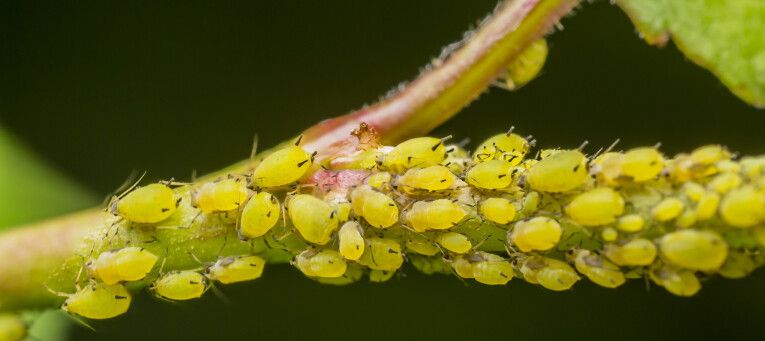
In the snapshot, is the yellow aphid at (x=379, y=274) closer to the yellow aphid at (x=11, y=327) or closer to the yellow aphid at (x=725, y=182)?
the yellow aphid at (x=725, y=182)

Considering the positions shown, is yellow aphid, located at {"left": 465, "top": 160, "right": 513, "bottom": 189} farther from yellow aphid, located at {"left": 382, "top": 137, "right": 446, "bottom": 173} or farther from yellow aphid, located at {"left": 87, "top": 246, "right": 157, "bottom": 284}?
yellow aphid, located at {"left": 87, "top": 246, "right": 157, "bottom": 284}

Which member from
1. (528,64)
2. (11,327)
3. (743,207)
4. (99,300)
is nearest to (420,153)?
(528,64)

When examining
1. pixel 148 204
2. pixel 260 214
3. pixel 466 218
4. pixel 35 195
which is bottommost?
pixel 466 218

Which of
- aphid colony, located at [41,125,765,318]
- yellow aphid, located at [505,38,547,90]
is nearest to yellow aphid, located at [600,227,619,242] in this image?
aphid colony, located at [41,125,765,318]

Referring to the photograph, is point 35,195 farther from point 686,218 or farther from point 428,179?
point 686,218

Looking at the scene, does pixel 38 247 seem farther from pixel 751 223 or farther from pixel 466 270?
pixel 751 223

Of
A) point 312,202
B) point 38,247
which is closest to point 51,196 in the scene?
point 38,247
